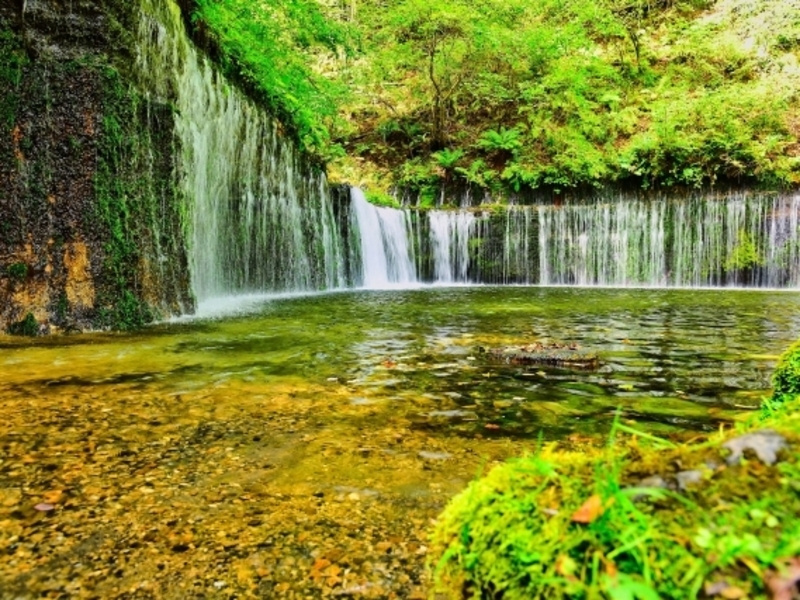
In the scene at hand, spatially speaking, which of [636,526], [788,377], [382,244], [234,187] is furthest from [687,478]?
[382,244]

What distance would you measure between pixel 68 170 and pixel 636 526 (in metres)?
8.14

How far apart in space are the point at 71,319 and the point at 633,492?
25.2 feet

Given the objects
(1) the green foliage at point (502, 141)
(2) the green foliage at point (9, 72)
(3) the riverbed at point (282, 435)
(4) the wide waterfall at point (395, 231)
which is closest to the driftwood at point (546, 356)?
(3) the riverbed at point (282, 435)

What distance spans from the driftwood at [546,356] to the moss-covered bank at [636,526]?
4.13 metres

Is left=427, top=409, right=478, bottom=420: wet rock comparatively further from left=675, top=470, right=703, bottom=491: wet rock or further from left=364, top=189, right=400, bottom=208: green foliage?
left=364, top=189, right=400, bottom=208: green foliage

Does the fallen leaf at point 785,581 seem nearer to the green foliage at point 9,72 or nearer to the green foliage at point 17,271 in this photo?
the green foliage at point 17,271

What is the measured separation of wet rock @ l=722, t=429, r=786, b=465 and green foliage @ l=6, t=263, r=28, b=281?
25.9ft

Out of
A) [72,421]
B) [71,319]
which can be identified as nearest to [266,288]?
[71,319]

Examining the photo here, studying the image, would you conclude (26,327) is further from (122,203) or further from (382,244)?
(382,244)

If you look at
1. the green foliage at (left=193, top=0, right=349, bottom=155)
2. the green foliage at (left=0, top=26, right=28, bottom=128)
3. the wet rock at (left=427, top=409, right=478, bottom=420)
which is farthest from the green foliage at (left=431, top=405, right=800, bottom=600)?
the green foliage at (left=193, top=0, right=349, bottom=155)

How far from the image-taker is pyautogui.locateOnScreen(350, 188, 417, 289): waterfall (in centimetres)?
1975

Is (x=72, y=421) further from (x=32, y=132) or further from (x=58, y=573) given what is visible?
(x=32, y=132)

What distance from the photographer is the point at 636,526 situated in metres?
0.89

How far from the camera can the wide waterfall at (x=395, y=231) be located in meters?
11.7
